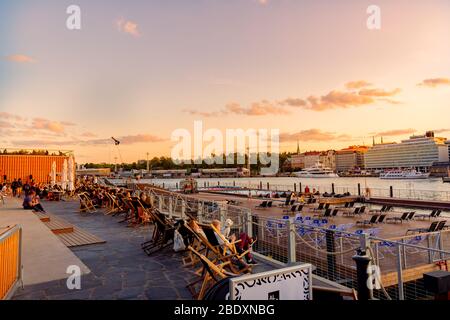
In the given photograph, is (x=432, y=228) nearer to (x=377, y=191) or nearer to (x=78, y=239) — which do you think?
(x=78, y=239)

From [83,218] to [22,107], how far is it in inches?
470

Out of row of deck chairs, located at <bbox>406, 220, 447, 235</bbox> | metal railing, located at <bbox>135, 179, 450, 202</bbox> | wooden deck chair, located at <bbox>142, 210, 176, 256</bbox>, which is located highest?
wooden deck chair, located at <bbox>142, 210, 176, 256</bbox>

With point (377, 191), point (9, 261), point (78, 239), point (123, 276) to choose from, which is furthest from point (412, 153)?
point (9, 261)

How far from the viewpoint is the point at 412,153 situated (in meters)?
157

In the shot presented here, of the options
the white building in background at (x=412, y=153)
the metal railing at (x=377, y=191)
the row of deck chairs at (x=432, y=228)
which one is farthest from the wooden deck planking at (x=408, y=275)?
the white building in background at (x=412, y=153)

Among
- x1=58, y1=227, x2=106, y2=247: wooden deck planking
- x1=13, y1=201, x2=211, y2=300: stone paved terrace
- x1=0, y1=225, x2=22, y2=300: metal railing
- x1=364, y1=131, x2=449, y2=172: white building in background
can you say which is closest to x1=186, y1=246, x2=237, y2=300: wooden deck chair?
x1=13, y1=201, x2=211, y2=300: stone paved terrace

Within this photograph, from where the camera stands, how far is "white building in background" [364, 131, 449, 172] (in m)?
146

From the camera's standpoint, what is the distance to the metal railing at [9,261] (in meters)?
4.06

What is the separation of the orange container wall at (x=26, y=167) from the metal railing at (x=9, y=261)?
30057 millimetres

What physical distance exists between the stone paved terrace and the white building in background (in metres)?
167

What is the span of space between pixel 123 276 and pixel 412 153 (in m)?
180

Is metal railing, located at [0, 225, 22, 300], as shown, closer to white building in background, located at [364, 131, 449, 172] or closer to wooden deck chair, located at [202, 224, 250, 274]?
wooden deck chair, located at [202, 224, 250, 274]

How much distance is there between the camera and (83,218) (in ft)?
43.5
